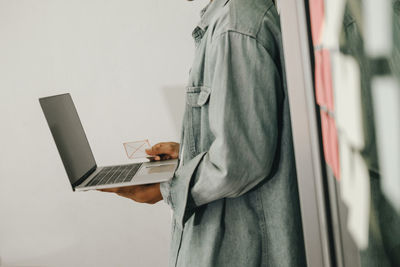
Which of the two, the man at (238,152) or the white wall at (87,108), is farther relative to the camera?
the white wall at (87,108)

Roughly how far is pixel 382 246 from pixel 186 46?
4.93 feet

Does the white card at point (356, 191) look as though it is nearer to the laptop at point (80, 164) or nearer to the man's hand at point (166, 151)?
the laptop at point (80, 164)

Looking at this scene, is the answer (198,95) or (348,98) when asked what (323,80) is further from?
(198,95)

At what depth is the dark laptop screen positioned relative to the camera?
115 centimetres

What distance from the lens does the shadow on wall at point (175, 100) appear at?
1.86 m

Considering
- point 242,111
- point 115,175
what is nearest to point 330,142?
point 242,111

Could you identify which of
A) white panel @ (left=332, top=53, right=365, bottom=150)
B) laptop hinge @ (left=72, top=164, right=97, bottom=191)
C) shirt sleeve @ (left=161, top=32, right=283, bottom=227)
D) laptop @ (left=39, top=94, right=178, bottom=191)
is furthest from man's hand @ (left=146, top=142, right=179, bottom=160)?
white panel @ (left=332, top=53, right=365, bottom=150)

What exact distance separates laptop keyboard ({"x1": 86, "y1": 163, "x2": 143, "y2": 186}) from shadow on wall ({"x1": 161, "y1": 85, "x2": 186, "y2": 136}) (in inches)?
21.9

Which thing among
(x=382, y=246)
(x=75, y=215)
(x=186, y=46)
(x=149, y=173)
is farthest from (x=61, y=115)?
(x=382, y=246)

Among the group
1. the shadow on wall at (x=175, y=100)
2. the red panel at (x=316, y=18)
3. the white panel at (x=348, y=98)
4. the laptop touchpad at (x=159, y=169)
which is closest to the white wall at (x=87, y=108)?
the shadow on wall at (x=175, y=100)

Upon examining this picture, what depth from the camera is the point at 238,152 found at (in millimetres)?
785

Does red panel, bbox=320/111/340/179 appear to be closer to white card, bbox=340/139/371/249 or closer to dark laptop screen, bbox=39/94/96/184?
white card, bbox=340/139/371/249

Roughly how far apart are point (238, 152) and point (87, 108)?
1.29 meters

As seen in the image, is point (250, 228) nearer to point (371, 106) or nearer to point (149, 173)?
point (149, 173)
